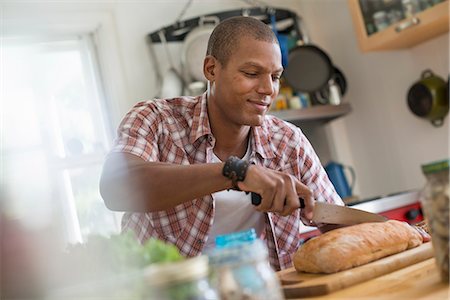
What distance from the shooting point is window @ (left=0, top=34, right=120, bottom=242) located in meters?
2.65

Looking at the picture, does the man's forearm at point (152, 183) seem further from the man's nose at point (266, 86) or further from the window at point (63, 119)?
the window at point (63, 119)

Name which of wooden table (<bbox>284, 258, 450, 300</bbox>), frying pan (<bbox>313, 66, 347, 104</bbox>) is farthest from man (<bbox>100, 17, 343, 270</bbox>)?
frying pan (<bbox>313, 66, 347, 104</bbox>)

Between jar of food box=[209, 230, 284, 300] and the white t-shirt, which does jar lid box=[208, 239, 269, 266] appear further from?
the white t-shirt

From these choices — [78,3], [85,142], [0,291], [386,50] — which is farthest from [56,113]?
[0,291]

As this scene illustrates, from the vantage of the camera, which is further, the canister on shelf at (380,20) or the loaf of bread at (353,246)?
the canister on shelf at (380,20)

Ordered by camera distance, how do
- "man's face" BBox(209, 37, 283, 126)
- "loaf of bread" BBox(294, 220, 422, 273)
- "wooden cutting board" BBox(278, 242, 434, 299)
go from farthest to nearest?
"man's face" BBox(209, 37, 283, 126) → "loaf of bread" BBox(294, 220, 422, 273) → "wooden cutting board" BBox(278, 242, 434, 299)

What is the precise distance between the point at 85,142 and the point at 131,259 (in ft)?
7.25

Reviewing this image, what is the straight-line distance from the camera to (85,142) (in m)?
2.83

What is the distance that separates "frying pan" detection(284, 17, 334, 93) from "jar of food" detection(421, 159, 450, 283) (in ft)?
7.25

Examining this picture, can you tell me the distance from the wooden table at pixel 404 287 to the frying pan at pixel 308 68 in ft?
6.64

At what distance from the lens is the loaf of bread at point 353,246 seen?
3.73 ft

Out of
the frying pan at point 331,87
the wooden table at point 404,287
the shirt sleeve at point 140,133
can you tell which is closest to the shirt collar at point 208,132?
the shirt sleeve at point 140,133

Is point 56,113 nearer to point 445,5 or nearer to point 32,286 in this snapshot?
point 445,5

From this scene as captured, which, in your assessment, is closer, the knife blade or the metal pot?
the knife blade
